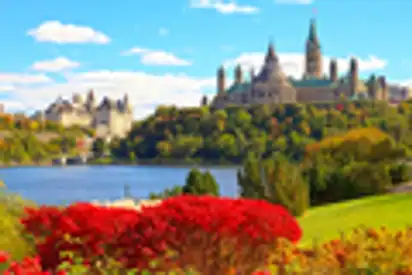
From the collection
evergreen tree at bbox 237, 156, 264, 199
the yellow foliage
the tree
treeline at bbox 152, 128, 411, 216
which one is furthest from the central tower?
evergreen tree at bbox 237, 156, 264, 199

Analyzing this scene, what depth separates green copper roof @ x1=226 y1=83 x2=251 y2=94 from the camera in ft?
521

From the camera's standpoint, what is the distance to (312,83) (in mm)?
152000

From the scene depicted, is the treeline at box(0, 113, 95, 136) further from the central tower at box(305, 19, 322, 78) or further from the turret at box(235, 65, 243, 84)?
the central tower at box(305, 19, 322, 78)

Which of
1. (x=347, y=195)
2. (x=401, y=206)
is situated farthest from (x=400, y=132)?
(x=401, y=206)

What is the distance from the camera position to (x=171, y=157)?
12369cm

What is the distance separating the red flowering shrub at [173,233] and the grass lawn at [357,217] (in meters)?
6.16

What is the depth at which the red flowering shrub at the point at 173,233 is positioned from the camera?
846 centimetres

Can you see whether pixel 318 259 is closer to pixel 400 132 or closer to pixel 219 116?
pixel 400 132

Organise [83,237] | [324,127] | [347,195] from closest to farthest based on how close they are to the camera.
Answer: [83,237]
[347,195]
[324,127]

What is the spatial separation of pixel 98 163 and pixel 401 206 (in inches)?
4888

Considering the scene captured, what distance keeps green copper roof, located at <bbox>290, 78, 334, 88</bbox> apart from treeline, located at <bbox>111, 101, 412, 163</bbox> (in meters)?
12.2

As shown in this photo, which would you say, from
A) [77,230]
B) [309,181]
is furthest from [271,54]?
[77,230]

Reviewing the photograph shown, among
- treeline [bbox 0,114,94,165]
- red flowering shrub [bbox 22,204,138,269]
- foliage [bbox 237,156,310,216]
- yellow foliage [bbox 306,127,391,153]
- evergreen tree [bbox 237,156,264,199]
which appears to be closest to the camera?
red flowering shrub [bbox 22,204,138,269]

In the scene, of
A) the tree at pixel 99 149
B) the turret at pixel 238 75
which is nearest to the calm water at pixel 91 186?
the tree at pixel 99 149
